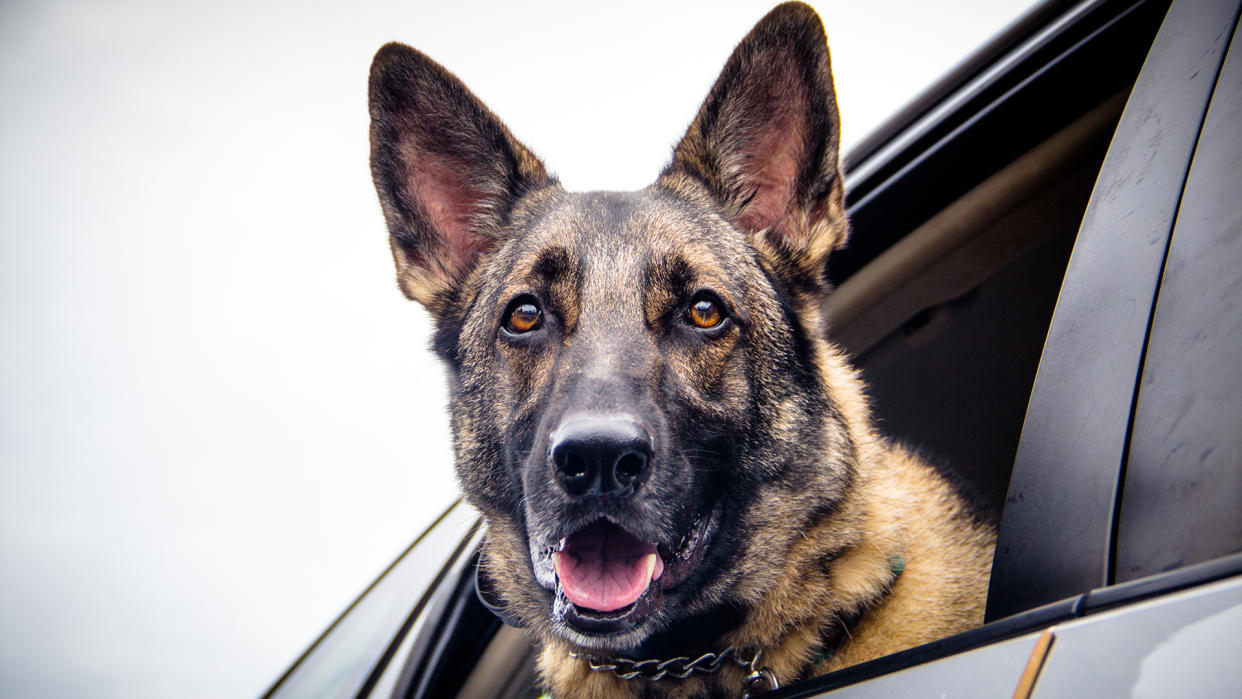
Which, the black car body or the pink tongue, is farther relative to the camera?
the pink tongue

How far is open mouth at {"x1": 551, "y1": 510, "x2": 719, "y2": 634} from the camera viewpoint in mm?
1697

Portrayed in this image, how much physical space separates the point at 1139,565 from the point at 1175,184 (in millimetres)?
543

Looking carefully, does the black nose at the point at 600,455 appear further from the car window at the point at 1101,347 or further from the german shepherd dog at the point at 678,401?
the car window at the point at 1101,347

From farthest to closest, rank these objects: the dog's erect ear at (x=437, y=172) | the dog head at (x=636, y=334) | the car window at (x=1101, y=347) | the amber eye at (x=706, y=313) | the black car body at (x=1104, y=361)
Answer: the dog's erect ear at (x=437, y=172) → the amber eye at (x=706, y=313) → the dog head at (x=636, y=334) → the car window at (x=1101, y=347) → the black car body at (x=1104, y=361)

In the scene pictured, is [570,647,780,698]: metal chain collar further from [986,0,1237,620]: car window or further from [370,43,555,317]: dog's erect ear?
[370,43,555,317]: dog's erect ear

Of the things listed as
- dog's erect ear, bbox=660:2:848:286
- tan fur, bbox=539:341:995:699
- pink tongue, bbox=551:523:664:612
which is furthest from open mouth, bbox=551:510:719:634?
dog's erect ear, bbox=660:2:848:286

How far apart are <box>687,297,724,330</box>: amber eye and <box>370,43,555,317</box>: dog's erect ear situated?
891mm

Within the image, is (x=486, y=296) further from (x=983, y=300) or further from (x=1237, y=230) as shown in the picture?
(x=1237, y=230)

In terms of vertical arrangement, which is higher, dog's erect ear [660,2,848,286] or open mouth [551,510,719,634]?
dog's erect ear [660,2,848,286]

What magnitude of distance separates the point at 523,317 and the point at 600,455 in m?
0.74

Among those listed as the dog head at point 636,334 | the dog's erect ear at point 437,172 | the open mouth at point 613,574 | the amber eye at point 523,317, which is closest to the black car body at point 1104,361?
the dog head at point 636,334

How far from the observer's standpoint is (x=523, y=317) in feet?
7.46

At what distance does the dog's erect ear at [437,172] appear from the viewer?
8.02 ft

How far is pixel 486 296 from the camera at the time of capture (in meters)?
2.48
